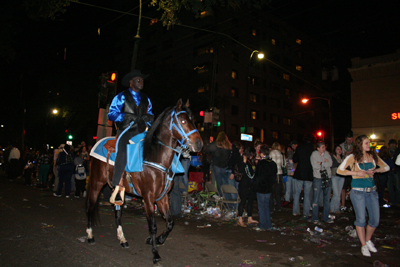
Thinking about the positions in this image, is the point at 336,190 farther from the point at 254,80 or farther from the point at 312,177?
the point at 254,80

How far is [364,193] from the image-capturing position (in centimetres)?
501

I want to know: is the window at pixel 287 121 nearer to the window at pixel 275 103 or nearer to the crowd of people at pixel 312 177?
the window at pixel 275 103

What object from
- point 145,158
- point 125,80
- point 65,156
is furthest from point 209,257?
point 65,156

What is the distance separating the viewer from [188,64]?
149 feet

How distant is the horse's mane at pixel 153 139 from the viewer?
4816 mm

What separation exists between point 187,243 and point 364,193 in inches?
135

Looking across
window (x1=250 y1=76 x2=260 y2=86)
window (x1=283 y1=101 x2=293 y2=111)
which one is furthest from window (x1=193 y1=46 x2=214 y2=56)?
window (x1=283 y1=101 x2=293 y2=111)

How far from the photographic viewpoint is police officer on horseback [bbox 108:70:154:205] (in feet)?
16.1

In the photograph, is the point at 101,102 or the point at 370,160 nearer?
the point at 370,160

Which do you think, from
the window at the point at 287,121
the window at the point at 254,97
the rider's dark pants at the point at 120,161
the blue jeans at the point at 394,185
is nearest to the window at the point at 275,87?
the window at the point at 254,97

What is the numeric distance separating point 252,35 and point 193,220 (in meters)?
45.7

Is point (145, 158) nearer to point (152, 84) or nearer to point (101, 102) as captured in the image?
point (101, 102)

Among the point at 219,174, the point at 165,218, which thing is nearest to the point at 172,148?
the point at 165,218

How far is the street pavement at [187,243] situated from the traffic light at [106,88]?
3890 millimetres
